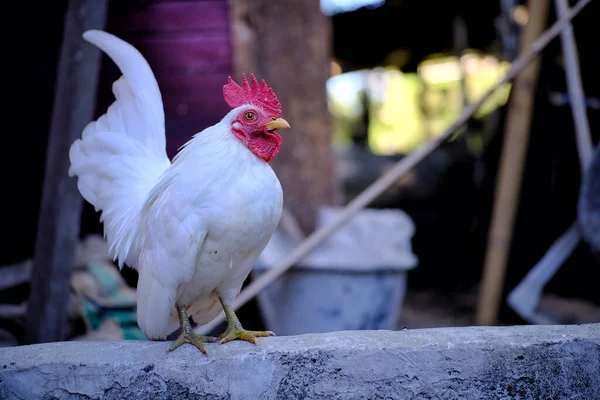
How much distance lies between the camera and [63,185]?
117 inches

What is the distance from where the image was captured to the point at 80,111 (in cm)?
293

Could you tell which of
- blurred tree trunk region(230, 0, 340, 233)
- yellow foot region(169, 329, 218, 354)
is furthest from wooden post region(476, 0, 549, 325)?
yellow foot region(169, 329, 218, 354)

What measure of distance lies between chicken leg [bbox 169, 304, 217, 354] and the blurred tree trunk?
94.4 inches

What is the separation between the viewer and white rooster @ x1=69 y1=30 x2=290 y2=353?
209 centimetres

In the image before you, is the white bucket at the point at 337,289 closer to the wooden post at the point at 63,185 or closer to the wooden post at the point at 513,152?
the wooden post at the point at 513,152

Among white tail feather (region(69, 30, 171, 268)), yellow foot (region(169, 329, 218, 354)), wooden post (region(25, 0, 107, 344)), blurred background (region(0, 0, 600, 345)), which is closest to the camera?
yellow foot (region(169, 329, 218, 354))

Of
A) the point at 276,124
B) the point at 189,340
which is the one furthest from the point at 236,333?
the point at 276,124

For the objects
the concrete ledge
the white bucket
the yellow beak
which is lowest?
the white bucket

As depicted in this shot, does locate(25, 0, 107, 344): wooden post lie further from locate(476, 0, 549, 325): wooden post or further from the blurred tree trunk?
locate(476, 0, 549, 325): wooden post

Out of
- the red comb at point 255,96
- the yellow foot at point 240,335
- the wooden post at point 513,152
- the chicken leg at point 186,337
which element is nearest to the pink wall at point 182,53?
the red comb at point 255,96

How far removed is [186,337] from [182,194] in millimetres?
533

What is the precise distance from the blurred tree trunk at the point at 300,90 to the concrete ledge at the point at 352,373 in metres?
2.70

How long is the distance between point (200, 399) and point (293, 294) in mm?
2012

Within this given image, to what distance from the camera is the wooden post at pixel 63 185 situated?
2.93m
